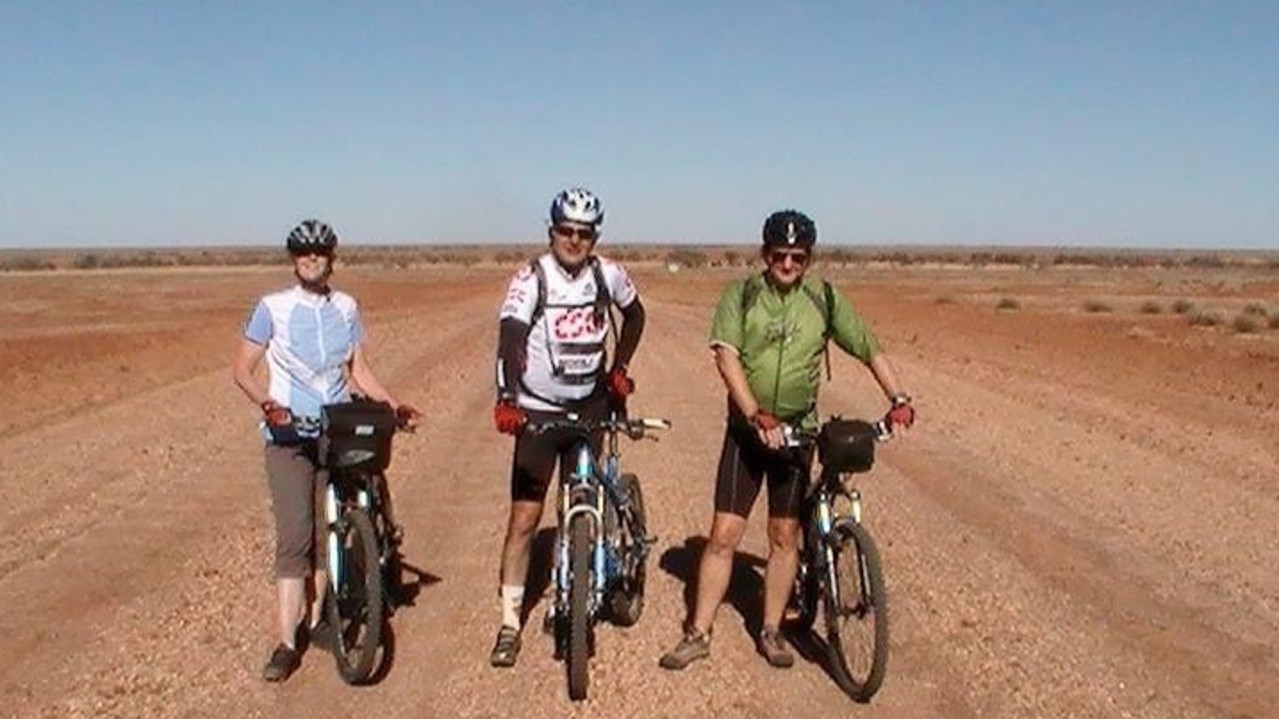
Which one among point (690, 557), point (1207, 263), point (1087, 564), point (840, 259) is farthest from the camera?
point (840, 259)

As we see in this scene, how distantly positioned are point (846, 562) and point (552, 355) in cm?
167

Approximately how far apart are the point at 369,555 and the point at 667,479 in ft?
16.8

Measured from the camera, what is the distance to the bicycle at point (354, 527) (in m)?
5.43

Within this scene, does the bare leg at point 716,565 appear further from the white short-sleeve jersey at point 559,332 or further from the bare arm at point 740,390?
the white short-sleeve jersey at point 559,332

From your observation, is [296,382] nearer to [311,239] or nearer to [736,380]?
[311,239]

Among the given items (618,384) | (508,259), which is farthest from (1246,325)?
(508,259)

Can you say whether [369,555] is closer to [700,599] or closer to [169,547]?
[700,599]

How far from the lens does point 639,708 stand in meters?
5.41

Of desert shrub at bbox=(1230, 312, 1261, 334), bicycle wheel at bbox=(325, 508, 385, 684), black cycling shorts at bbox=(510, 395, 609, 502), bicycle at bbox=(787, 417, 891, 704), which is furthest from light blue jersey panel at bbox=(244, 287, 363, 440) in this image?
→ desert shrub at bbox=(1230, 312, 1261, 334)

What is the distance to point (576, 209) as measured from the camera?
5523mm

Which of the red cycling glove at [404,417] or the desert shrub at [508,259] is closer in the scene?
the red cycling glove at [404,417]

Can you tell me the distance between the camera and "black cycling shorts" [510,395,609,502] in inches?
226

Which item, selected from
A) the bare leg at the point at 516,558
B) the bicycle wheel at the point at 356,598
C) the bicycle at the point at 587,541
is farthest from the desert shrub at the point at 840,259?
the bicycle wheel at the point at 356,598

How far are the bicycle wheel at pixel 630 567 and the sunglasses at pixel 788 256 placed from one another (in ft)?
4.98
